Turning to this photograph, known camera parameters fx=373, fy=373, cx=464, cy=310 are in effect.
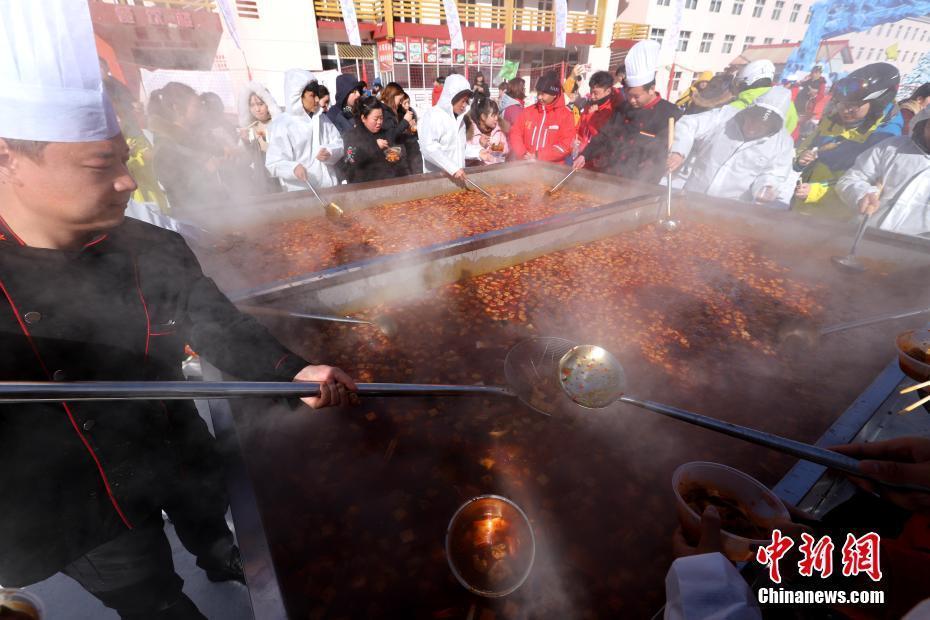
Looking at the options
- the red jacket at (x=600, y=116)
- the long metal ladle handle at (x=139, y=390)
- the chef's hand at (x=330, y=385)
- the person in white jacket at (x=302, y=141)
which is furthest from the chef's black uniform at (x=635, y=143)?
the long metal ladle handle at (x=139, y=390)

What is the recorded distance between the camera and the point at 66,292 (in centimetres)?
144

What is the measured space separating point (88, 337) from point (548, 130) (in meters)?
7.95

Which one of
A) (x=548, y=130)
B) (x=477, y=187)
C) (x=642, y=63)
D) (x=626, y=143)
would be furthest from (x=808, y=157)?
(x=477, y=187)

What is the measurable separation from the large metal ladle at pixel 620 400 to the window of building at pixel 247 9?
23855 millimetres

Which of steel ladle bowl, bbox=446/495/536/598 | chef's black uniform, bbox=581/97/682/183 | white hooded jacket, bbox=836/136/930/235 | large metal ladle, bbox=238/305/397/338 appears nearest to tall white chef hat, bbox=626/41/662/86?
chef's black uniform, bbox=581/97/682/183

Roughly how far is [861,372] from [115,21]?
2363 centimetres

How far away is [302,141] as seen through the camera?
20.1 feet

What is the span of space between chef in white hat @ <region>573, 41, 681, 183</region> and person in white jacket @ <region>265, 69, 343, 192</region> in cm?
435

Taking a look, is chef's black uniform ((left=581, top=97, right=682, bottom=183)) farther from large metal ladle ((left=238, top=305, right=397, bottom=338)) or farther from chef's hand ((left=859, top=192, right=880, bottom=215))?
large metal ladle ((left=238, top=305, right=397, bottom=338))

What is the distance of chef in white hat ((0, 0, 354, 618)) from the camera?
1242 mm

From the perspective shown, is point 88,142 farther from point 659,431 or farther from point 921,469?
point 921,469

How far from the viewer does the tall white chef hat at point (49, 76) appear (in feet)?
3.89

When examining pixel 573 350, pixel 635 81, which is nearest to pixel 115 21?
pixel 635 81

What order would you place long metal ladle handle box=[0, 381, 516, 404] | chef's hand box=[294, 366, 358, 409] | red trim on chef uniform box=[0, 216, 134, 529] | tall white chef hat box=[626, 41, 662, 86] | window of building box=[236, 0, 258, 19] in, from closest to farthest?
long metal ladle handle box=[0, 381, 516, 404] → red trim on chef uniform box=[0, 216, 134, 529] → chef's hand box=[294, 366, 358, 409] → tall white chef hat box=[626, 41, 662, 86] → window of building box=[236, 0, 258, 19]
